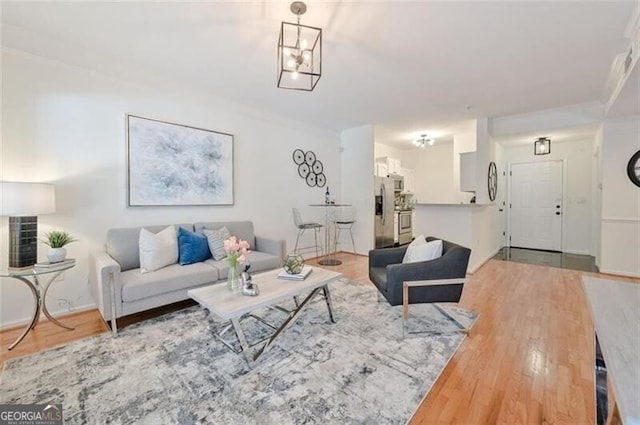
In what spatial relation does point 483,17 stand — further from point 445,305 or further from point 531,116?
point 531,116

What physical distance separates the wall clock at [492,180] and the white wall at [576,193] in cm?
150

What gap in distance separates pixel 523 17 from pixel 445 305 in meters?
2.70

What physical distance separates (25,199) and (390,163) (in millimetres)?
6375

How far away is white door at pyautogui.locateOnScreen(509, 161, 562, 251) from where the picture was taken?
598 centimetres

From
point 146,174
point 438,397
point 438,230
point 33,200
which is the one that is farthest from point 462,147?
point 33,200

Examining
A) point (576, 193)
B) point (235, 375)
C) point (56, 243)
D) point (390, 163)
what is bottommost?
point (235, 375)

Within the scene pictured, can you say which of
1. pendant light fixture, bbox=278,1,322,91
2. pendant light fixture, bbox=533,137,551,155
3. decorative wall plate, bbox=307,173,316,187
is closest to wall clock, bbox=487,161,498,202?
pendant light fixture, bbox=533,137,551,155

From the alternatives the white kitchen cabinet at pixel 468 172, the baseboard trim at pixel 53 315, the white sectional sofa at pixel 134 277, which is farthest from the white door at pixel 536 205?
the baseboard trim at pixel 53 315

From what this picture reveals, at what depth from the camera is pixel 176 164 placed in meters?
3.45

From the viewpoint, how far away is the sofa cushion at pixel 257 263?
301 cm

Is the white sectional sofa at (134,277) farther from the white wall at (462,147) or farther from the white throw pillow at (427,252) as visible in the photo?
the white wall at (462,147)

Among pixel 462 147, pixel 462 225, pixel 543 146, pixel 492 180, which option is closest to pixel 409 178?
pixel 462 147

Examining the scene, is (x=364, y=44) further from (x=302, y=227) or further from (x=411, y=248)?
(x=302, y=227)

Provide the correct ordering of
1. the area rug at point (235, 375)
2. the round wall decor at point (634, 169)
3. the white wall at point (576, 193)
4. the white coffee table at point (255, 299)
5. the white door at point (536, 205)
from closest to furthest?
the area rug at point (235, 375) → the white coffee table at point (255, 299) → the round wall decor at point (634, 169) → the white wall at point (576, 193) → the white door at point (536, 205)
